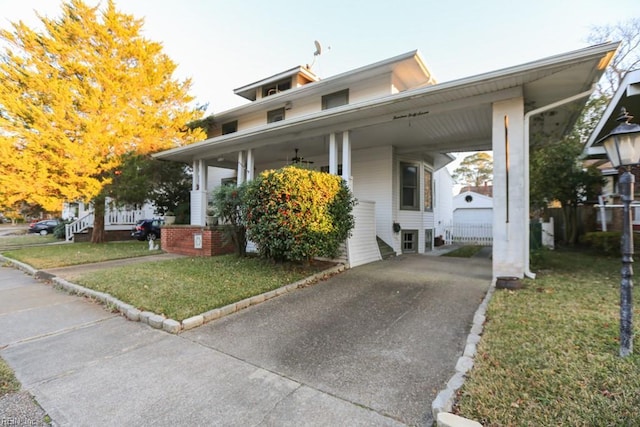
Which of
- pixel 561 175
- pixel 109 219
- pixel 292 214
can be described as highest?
pixel 561 175

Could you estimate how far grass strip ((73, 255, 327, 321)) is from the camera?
15.1 ft

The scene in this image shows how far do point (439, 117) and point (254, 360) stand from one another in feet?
22.7

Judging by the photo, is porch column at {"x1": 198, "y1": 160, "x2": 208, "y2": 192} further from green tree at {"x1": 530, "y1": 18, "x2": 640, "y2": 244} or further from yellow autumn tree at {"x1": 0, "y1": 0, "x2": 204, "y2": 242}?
green tree at {"x1": 530, "y1": 18, "x2": 640, "y2": 244}

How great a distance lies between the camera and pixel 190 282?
231 inches

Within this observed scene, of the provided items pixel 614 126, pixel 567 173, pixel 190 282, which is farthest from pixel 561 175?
pixel 190 282

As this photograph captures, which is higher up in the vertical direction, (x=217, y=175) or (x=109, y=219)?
(x=217, y=175)

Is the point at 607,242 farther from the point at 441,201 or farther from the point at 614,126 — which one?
the point at 441,201

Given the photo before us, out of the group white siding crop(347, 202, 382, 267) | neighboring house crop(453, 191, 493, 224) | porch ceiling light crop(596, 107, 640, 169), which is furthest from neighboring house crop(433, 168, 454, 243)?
porch ceiling light crop(596, 107, 640, 169)

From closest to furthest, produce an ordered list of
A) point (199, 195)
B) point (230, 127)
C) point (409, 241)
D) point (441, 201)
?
point (409, 241) → point (199, 195) → point (230, 127) → point (441, 201)

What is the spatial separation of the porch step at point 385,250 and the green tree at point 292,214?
301 cm

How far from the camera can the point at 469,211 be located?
21984mm

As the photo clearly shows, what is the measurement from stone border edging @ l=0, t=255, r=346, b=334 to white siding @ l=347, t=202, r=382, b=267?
44.3 inches

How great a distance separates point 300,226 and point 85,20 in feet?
41.1

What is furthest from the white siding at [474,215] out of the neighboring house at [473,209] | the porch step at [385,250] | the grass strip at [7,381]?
the grass strip at [7,381]
